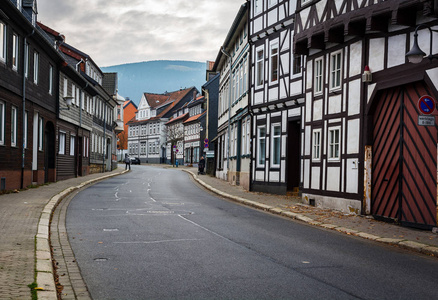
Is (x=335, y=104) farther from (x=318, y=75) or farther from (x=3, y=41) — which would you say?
(x=3, y=41)

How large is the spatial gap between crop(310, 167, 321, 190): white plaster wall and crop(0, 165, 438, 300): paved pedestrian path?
31.2 inches

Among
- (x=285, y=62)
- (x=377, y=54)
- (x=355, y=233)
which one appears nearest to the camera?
(x=355, y=233)

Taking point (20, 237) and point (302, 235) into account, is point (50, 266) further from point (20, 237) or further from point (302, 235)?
point (302, 235)

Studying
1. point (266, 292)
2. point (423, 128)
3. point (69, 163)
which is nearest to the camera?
point (266, 292)

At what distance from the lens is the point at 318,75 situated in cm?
1831

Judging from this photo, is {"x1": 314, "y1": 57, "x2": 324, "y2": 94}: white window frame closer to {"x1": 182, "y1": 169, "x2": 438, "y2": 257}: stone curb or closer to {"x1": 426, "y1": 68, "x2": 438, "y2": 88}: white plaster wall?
{"x1": 182, "y1": 169, "x2": 438, "y2": 257}: stone curb

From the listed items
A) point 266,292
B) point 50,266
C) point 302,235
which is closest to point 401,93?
point 302,235

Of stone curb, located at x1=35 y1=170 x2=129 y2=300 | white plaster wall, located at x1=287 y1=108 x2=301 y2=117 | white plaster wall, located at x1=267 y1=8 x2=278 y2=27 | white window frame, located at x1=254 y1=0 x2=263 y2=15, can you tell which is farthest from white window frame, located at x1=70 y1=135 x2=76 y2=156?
stone curb, located at x1=35 y1=170 x2=129 y2=300

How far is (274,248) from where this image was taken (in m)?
9.29

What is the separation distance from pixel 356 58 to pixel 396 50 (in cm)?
202

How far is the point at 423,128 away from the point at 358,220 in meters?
3.06

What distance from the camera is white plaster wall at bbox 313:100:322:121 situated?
17.9 metres

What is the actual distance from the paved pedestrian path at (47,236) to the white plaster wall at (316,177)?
0.79 meters

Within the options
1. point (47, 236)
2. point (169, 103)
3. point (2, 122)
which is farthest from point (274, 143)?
point (169, 103)
